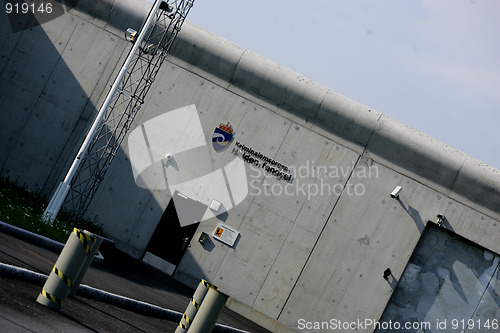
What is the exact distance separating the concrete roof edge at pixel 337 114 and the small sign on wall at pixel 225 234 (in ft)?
16.4

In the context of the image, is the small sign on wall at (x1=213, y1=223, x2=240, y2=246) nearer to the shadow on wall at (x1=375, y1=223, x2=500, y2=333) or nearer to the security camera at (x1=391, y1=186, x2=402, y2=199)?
the security camera at (x1=391, y1=186, x2=402, y2=199)

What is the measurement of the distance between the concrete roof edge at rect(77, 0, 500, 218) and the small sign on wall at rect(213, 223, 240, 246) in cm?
501

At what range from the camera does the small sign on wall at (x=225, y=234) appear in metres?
28.0

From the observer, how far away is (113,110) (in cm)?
2908

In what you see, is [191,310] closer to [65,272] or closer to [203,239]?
[65,272]

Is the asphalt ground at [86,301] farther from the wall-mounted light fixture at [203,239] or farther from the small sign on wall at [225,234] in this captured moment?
the small sign on wall at [225,234]

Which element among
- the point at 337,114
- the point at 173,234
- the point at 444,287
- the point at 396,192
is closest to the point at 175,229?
the point at 173,234

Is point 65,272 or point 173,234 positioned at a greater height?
point 65,272

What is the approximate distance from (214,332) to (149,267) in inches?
346

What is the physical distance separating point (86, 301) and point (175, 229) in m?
13.6

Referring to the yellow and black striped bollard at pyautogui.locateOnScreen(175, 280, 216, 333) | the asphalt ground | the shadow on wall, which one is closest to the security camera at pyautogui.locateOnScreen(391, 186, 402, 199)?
the shadow on wall

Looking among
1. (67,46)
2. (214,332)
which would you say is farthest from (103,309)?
(67,46)

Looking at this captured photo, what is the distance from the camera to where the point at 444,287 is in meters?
27.1

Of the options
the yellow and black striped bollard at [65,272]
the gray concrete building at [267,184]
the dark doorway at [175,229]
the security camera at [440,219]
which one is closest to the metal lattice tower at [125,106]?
the gray concrete building at [267,184]
